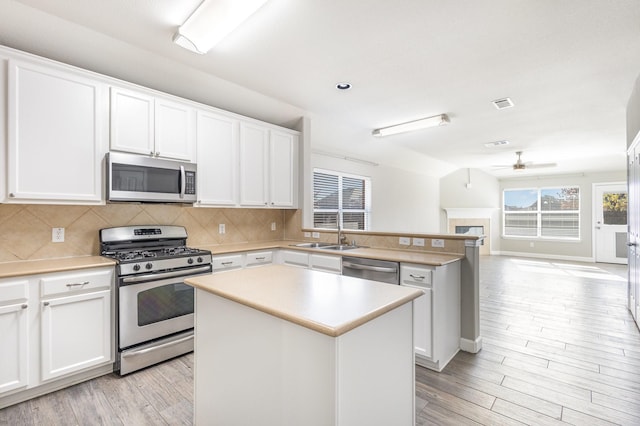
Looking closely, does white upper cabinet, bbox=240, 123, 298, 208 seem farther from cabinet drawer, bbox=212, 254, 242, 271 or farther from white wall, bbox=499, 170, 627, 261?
white wall, bbox=499, 170, 627, 261

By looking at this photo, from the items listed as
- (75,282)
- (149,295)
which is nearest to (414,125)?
(149,295)

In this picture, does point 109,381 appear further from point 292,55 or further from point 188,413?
point 292,55

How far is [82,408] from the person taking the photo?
2.11 metres

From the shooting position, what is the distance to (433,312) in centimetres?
253

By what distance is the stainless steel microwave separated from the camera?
8.65ft

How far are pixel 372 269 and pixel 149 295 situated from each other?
6.29ft

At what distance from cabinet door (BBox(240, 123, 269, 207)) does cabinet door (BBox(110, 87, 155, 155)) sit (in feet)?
3.33

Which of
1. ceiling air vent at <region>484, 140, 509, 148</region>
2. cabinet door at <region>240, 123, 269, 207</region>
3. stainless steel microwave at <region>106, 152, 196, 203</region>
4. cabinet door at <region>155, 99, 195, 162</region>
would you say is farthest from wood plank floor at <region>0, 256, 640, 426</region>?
ceiling air vent at <region>484, 140, 509, 148</region>

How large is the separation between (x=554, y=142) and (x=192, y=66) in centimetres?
590

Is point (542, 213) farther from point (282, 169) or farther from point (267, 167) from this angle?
point (267, 167)

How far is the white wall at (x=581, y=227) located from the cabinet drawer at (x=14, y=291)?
10.4m

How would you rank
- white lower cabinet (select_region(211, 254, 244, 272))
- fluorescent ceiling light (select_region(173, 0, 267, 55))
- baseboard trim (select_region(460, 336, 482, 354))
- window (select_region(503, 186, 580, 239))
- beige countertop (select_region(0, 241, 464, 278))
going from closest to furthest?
fluorescent ceiling light (select_region(173, 0, 267, 55)) → beige countertop (select_region(0, 241, 464, 278)) → baseboard trim (select_region(460, 336, 482, 354)) → white lower cabinet (select_region(211, 254, 244, 272)) → window (select_region(503, 186, 580, 239))

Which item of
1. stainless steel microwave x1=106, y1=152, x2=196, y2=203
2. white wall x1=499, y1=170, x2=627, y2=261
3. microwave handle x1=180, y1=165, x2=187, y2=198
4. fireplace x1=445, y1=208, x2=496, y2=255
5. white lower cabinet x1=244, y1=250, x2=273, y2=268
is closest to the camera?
stainless steel microwave x1=106, y1=152, x2=196, y2=203

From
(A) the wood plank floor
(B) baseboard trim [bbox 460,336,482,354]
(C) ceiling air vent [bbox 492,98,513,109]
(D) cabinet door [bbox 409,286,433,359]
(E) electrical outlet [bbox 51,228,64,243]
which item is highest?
(C) ceiling air vent [bbox 492,98,513,109]
